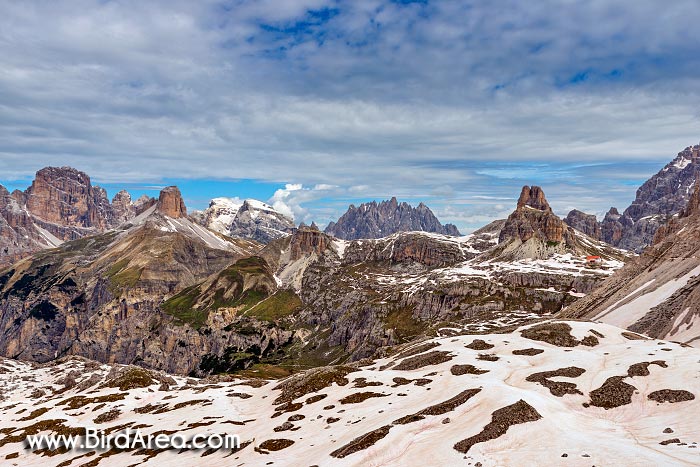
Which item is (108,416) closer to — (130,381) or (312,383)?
(130,381)

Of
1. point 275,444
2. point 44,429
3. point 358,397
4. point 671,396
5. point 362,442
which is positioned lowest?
point 44,429

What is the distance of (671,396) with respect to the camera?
45.1 metres

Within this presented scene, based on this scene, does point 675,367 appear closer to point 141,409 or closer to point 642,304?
point 141,409

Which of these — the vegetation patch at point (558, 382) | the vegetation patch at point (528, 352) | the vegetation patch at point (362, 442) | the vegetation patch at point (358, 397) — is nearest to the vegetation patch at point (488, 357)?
the vegetation patch at point (528, 352)

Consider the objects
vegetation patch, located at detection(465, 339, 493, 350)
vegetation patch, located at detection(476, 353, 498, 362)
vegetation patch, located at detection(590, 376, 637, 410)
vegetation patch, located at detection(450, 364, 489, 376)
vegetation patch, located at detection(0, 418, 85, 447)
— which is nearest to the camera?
vegetation patch, located at detection(590, 376, 637, 410)

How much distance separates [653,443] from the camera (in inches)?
1390

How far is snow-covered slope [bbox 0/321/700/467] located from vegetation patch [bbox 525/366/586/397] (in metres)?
0.22

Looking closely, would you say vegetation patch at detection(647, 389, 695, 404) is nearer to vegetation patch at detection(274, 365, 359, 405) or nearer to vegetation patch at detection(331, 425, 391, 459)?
vegetation patch at detection(331, 425, 391, 459)

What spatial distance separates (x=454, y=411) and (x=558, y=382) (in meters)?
15.9

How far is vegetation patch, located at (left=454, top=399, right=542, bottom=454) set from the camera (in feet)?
127

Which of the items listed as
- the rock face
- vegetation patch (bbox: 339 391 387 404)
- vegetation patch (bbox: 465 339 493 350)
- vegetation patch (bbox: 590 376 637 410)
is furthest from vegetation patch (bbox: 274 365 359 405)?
the rock face

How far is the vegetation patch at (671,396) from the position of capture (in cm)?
4406

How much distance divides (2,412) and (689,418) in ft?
428

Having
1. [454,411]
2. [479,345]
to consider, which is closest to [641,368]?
[454,411]
